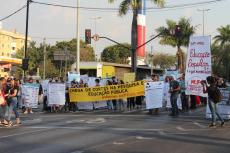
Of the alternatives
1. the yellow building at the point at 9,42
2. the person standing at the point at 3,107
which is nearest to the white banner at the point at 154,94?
the person standing at the point at 3,107

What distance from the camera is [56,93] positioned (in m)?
26.4

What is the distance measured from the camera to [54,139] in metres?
14.1

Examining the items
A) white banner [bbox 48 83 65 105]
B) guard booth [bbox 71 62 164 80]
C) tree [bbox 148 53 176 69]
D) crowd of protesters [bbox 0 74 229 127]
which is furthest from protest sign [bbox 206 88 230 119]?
tree [bbox 148 53 176 69]

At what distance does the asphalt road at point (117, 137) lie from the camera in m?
12.1

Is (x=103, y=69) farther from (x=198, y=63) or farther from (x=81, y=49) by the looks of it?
(x=81, y=49)

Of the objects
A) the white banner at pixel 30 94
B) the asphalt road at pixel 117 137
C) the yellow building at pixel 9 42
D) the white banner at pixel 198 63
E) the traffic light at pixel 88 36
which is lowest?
the asphalt road at pixel 117 137

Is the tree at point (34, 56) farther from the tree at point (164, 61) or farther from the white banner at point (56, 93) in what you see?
the white banner at point (56, 93)

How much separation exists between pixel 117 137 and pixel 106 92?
11994 millimetres

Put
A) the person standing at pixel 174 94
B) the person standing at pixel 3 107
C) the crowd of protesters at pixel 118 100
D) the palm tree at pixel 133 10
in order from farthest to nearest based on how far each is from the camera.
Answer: the palm tree at pixel 133 10, the person standing at pixel 174 94, the crowd of protesters at pixel 118 100, the person standing at pixel 3 107

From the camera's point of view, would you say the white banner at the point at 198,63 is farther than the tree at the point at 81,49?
No

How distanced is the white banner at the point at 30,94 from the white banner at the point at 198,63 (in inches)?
339

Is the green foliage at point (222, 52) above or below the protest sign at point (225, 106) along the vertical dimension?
above

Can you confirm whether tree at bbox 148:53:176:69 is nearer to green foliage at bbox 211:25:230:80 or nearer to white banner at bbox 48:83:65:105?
green foliage at bbox 211:25:230:80

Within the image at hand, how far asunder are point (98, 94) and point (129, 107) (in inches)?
73.8
